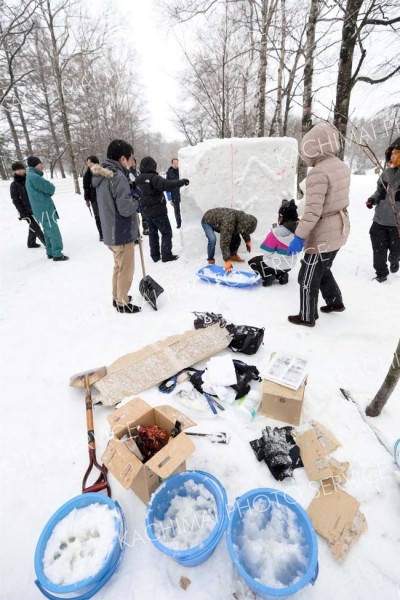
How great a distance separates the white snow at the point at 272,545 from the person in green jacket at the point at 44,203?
543cm

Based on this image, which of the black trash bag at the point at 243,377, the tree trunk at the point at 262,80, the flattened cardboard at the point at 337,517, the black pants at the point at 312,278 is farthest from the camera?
the tree trunk at the point at 262,80

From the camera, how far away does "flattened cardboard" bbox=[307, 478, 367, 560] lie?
140 centimetres

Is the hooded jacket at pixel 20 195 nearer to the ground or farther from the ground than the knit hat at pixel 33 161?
nearer to the ground

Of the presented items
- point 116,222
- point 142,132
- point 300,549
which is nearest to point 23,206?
point 116,222

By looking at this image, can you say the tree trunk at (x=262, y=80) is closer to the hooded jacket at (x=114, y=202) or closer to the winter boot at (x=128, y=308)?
the hooded jacket at (x=114, y=202)

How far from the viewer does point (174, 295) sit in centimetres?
407

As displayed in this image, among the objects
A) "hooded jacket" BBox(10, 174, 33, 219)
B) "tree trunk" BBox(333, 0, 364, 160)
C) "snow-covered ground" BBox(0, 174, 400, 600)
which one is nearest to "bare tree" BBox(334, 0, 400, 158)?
"tree trunk" BBox(333, 0, 364, 160)

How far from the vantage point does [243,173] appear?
15.8 ft

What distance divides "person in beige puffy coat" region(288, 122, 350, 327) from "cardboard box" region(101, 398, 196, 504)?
1.95 m

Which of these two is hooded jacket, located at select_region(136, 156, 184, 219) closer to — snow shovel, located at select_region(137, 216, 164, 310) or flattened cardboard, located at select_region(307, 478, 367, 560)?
snow shovel, located at select_region(137, 216, 164, 310)

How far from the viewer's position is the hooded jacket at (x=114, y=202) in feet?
9.80

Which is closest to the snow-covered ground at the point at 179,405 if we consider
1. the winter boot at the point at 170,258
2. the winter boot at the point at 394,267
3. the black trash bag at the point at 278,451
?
the black trash bag at the point at 278,451

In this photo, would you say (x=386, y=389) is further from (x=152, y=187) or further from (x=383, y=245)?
(x=152, y=187)

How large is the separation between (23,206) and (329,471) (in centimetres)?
661
